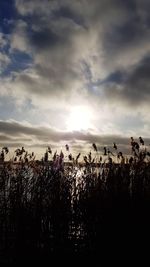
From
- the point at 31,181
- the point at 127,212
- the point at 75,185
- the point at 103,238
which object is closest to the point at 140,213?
the point at 127,212

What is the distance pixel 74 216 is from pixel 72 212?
98 mm

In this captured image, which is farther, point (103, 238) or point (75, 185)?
point (75, 185)

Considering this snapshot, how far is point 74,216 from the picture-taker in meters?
9.16

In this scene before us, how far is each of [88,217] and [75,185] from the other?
0.86m

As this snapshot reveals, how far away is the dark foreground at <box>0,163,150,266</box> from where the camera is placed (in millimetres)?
8469

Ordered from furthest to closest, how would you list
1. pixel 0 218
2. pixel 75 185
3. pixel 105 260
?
pixel 75 185, pixel 0 218, pixel 105 260

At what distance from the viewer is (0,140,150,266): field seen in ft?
28.0

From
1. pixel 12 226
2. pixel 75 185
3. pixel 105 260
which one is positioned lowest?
pixel 105 260

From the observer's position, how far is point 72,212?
915 centimetres

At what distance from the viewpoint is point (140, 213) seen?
8.83m

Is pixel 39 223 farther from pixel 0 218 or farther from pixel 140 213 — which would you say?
pixel 140 213

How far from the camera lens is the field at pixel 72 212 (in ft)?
28.0

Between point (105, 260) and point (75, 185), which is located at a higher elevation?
point (75, 185)

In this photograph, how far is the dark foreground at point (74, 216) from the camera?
27.8ft
